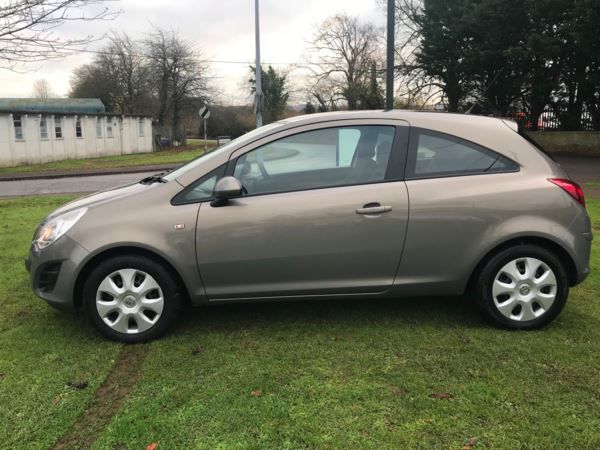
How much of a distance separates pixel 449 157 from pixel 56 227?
2868mm

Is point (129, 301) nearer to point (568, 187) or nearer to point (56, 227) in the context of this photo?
point (56, 227)

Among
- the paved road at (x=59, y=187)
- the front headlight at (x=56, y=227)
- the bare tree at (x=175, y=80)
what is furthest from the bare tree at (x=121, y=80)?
the front headlight at (x=56, y=227)

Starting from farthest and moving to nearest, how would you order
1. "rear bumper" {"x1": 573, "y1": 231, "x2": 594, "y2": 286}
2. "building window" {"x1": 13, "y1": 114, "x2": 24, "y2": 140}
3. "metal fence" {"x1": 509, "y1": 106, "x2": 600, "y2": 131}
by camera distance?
"building window" {"x1": 13, "y1": 114, "x2": 24, "y2": 140}, "metal fence" {"x1": 509, "y1": 106, "x2": 600, "y2": 131}, "rear bumper" {"x1": 573, "y1": 231, "x2": 594, "y2": 286}

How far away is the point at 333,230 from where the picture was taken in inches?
144

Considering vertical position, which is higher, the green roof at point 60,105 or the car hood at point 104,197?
the green roof at point 60,105

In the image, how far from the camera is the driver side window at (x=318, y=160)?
3783mm

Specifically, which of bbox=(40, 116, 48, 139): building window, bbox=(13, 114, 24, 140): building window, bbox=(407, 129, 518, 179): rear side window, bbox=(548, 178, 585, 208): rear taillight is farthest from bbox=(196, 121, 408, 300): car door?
bbox=(40, 116, 48, 139): building window

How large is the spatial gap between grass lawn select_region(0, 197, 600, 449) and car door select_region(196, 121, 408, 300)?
43 cm

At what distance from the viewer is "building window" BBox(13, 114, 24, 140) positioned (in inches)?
1200

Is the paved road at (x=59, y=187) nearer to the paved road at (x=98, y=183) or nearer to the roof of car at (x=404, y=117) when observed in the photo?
the paved road at (x=98, y=183)

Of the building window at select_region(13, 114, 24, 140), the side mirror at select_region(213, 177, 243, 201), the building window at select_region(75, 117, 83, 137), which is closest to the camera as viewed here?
the side mirror at select_region(213, 177, 243, 201)

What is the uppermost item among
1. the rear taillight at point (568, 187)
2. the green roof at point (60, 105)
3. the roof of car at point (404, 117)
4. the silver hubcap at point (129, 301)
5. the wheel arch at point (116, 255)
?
the green roof at point (60, 105)

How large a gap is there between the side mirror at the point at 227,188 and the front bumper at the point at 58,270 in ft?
3.24

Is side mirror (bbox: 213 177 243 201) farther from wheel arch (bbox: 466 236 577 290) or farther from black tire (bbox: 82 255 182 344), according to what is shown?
wheel arch (bbox: 466 236 577 290)
